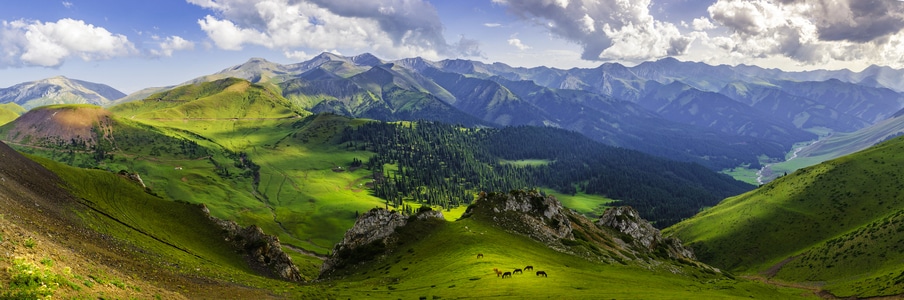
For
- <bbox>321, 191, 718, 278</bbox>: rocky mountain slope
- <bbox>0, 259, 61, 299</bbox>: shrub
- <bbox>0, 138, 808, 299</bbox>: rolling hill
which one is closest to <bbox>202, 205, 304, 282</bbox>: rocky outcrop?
<bbox>0, 138, 808, 299</bbox>: rolling hill

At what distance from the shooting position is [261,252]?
9944 centimetres

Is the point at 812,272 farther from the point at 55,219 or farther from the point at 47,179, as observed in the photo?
the point at 47,179

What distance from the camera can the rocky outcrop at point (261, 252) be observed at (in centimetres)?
9550

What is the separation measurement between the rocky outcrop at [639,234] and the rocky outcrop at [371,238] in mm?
65564

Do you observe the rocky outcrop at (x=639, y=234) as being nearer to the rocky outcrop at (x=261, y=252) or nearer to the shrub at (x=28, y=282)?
the rocky outcrop at (x=261, y=252)

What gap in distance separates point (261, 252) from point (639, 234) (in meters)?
111

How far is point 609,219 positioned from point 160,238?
125846 millimetres

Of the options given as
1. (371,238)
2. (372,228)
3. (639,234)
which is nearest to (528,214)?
(372,228)

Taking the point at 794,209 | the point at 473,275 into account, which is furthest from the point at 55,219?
the point at 794,209

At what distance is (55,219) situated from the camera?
183ft

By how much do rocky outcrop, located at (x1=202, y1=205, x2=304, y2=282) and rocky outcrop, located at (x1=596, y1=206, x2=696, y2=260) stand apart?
93993mm

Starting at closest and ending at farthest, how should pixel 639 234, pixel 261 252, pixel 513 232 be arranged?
pixel 513 232 < pixel 261 252 < pixel 639 234

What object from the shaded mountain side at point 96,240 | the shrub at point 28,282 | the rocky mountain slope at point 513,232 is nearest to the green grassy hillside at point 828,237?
the rocky mountain slope at point 513,232

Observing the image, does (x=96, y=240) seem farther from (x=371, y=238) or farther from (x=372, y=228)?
(x=372, y=228)
